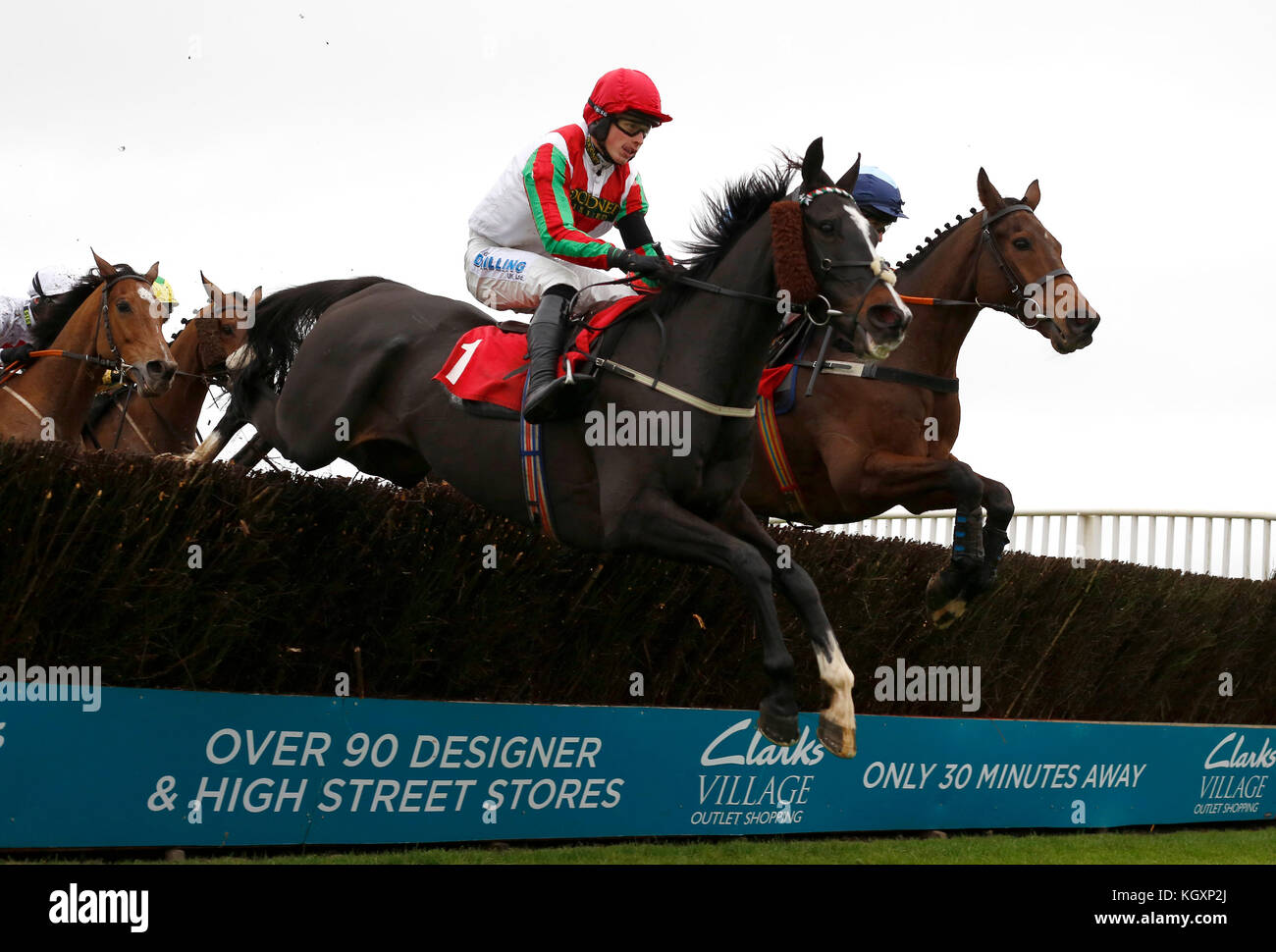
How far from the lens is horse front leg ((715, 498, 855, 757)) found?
485cm

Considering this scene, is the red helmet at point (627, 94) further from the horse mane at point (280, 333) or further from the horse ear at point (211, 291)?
the horse ear at point (211, 291)

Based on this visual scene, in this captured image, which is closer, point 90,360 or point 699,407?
A: point 699,407

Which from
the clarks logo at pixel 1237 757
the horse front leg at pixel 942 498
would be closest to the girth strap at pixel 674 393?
the horse front leg at pixel 942 498

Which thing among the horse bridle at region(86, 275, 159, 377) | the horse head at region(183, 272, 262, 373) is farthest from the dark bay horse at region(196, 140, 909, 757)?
the horse head at region(183, 272, 262, 373)

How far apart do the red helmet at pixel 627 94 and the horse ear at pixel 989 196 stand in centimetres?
235

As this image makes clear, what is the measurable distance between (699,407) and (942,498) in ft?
5.82

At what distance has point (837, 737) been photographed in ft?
15.9

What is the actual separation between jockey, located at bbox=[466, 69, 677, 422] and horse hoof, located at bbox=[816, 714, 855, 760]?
57.4 inches

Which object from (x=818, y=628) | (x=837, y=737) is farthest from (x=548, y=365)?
(x=837, y=737)

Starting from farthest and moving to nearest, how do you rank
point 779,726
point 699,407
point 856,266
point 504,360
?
point 504,360
point 699,407
point 856,266
point 779,726

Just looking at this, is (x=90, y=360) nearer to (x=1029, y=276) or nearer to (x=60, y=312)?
(x=60, y=312)

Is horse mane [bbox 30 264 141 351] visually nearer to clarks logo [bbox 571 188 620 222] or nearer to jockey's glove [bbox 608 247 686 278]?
clarks logo [bbox 571 188 620 222]

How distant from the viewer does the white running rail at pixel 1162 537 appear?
1369cm

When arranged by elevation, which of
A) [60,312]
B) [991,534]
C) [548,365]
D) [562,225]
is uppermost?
[60,312]
